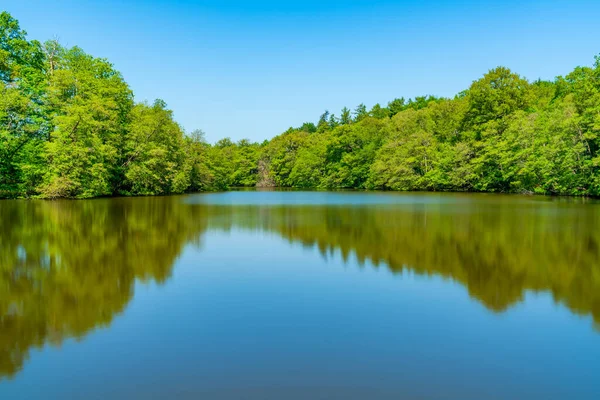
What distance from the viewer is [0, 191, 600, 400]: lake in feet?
13.0

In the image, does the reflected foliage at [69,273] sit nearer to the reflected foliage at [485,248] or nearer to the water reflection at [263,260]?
the water reflection at [263,260]

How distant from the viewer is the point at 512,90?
46.8m

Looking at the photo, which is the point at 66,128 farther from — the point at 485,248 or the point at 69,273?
the point at 485,248

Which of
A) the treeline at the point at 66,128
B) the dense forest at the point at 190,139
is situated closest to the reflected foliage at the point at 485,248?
the dense forest at the point at 190,139

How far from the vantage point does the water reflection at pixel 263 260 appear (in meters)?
6.14

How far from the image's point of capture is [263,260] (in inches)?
406

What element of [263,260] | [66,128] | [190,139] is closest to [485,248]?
[263,260]

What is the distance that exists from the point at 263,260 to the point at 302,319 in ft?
15.0

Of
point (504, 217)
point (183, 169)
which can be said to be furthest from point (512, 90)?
point (183, 169)

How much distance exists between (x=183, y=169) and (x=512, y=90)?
39.2 metres

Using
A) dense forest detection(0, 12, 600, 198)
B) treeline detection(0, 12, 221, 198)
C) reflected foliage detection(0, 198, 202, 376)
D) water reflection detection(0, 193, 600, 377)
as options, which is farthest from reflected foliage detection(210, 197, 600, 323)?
treeline detection(0, 12, 221, 198)

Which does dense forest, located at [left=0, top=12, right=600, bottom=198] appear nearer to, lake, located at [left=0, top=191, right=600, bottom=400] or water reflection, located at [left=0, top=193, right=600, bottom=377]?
water reflection, located at [left=0, top=193, right=600, bottom=377]

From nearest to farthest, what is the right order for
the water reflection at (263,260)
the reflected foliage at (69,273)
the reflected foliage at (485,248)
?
the reflected foliage at (69,273)
the water reflection at (263,260)
the reflected foliage at (485,248)

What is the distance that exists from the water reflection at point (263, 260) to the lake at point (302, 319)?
5 centimetres
